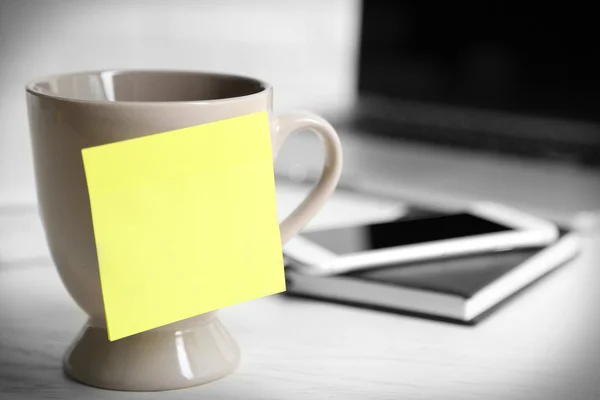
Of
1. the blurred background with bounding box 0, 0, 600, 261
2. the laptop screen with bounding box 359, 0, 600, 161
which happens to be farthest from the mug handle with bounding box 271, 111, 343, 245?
the laptop screen with bounding box 359, 0, 600, 161

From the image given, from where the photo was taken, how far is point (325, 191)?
0.44 meters

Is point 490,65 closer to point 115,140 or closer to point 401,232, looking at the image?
point 401,232

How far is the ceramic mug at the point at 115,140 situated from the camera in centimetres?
37

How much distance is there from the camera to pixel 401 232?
2.02 ft

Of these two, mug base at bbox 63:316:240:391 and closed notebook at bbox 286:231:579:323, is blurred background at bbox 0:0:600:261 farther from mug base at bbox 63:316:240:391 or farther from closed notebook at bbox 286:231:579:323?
mug base at bbox 63:316:240:391

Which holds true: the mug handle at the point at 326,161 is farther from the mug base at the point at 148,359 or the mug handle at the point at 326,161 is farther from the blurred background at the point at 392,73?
the blurred background at the point at 392,73

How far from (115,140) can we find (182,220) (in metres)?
0.05

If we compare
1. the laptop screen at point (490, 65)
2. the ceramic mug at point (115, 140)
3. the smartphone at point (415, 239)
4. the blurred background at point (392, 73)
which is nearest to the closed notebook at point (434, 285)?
the smartphone at point (415, 239)

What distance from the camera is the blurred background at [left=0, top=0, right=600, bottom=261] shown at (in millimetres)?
947

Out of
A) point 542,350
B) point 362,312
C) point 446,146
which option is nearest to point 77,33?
point 446,146

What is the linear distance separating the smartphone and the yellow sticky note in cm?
15

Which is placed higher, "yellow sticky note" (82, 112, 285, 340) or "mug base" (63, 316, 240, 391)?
"yellow sticky note" (82, 112, 285, 340)

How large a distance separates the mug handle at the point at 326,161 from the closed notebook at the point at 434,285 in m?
0.11

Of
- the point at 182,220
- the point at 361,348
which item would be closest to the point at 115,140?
the point at 182,220
